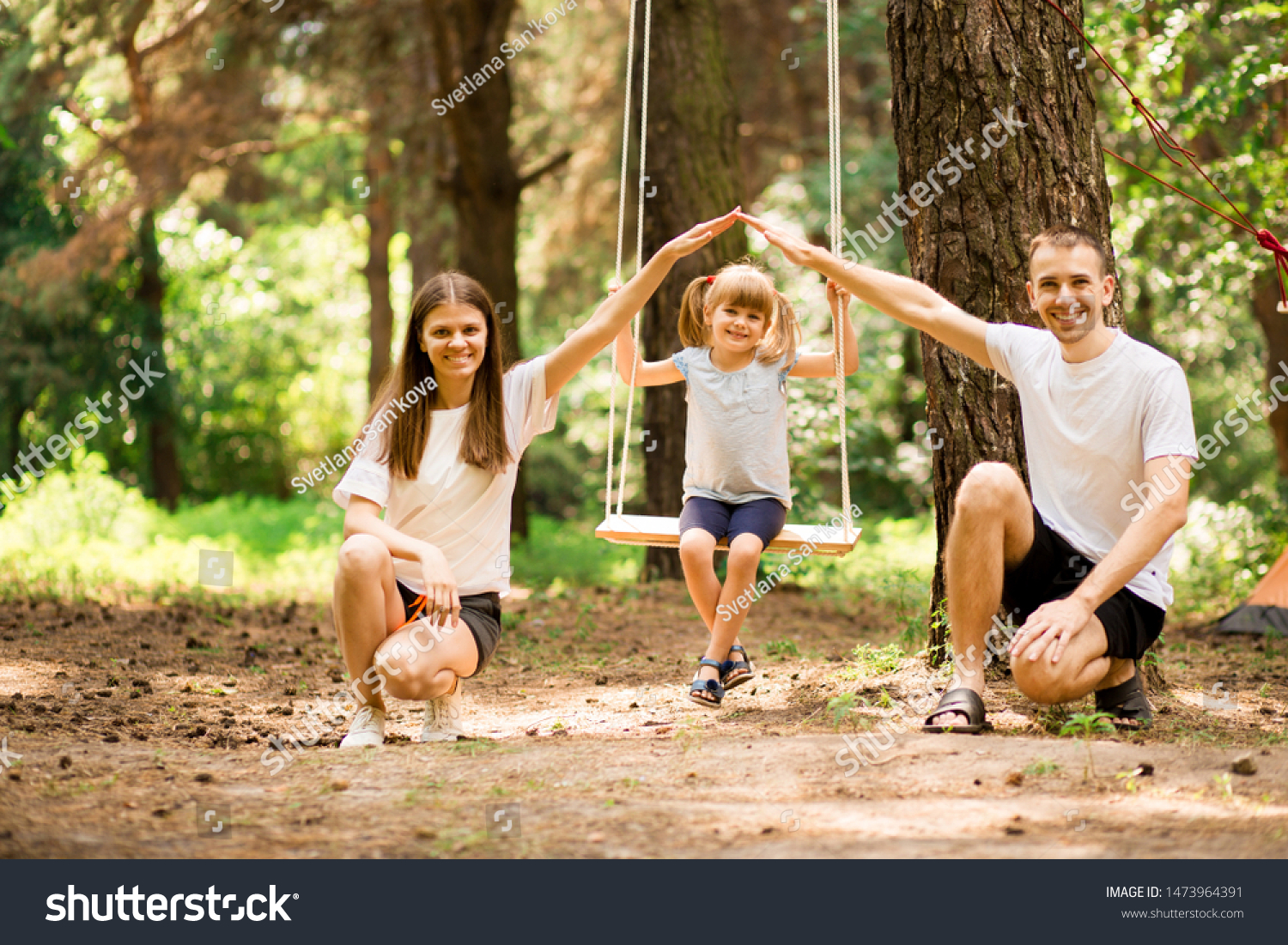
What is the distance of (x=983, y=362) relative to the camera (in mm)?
3342

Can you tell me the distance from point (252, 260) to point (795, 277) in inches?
435

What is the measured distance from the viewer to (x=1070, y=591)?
3.15 meters

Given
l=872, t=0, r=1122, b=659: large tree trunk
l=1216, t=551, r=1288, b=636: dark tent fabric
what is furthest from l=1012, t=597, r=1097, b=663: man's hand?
l=1216, t=551, r=1288, b=636: dark tent fabric

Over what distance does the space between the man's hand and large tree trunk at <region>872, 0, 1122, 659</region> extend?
865 millimetres

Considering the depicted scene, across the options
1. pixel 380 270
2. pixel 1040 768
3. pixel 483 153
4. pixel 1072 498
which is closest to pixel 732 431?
pixel 1072 498

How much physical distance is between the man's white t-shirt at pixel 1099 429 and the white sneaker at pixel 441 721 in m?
1.77

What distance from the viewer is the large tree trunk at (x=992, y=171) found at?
3.63 metres

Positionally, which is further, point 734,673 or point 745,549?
point 734,673

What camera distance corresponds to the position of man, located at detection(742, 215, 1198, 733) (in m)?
2.94

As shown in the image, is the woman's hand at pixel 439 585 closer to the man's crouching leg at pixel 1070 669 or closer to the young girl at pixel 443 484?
the young girl at pixel 443 484

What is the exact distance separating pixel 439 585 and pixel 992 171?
216 centimetres

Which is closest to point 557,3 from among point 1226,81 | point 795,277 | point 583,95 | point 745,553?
point 583,95


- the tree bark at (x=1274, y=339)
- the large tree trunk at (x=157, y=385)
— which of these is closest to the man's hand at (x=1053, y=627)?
the tree bark at (x=1274, y=339)

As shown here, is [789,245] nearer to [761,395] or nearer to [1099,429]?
[761,395]
